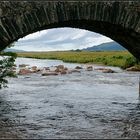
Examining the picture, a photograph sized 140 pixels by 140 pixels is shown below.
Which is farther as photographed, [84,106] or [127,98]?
[127,98]

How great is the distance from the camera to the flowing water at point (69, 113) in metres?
15.1

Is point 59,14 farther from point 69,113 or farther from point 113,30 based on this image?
point 69,113

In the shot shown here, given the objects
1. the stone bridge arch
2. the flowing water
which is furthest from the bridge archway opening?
the flowing water

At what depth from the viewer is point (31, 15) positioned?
12641mm

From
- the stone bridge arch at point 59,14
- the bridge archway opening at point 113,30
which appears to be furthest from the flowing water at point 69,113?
the stone bridge arch at point 59,14

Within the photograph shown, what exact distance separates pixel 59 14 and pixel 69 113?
7.24 m

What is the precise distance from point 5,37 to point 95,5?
285cm

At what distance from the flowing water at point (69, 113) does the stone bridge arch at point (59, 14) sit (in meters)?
3.59

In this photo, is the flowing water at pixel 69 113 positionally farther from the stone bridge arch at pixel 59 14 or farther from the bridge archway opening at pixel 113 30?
the stone bridge arch at pixel 59 14

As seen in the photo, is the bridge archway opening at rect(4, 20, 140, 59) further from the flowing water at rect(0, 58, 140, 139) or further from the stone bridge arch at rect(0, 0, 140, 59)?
the flowing water at rect(0, 58, 140, 139)

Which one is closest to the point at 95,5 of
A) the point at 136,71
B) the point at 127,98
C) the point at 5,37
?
the point at 5,37

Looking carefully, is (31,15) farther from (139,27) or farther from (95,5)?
(139,27)

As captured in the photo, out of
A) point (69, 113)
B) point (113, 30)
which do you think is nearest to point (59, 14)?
point (113, 30)

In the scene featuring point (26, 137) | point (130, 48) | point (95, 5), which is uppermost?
point (95, 5)
